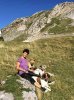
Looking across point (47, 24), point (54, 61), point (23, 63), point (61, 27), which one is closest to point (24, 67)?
point (23, 63)

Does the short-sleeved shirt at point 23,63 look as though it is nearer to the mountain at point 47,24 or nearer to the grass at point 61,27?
the grass at point 61,27

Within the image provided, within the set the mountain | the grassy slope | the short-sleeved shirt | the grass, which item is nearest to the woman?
the short-sleeved shirt

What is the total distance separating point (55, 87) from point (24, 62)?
3.35m

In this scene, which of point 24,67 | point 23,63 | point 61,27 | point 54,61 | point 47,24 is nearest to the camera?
point 23,63

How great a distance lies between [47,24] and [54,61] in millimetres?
119878

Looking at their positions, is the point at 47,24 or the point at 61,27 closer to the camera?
the point at 61,27

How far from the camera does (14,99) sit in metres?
18.4

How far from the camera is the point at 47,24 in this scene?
153000 mm

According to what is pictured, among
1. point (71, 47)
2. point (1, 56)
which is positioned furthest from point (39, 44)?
point (1, 56)

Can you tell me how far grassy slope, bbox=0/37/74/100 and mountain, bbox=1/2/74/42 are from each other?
70808 mm

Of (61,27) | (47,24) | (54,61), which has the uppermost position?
(47,24)

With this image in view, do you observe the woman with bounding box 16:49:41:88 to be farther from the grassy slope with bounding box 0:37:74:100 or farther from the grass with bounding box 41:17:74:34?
the grass with bounding box 41:17:74:34

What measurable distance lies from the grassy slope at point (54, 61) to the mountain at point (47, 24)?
232ft

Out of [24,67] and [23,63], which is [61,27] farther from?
[23,63]
